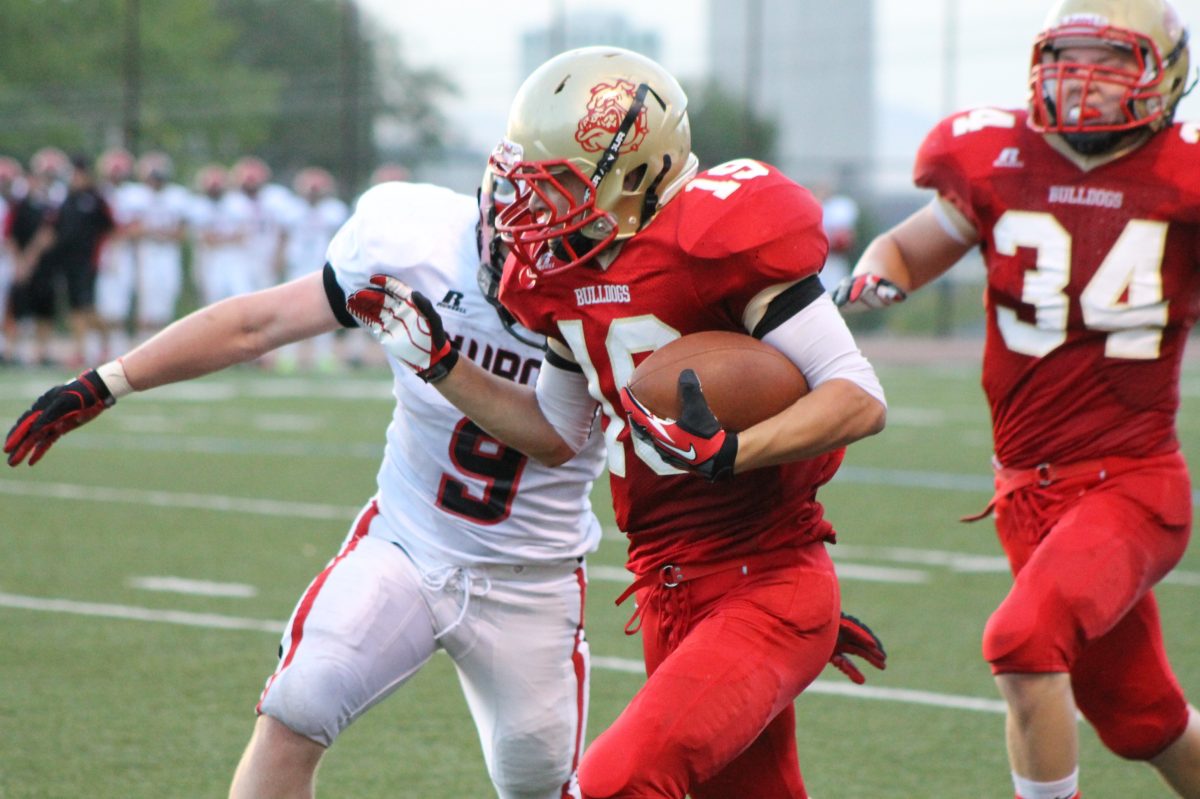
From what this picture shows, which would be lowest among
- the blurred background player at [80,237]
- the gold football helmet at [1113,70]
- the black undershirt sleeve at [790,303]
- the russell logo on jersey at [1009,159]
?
the blurred background player at [80,237]

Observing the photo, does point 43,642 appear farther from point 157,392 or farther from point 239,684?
point 157,392

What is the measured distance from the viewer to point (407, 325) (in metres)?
2.93

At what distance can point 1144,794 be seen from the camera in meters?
4.00

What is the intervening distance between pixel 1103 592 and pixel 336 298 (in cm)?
154

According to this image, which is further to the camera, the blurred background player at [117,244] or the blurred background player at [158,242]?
the blurred background player at [158,242]

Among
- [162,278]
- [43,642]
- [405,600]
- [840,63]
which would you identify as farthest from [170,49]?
[405,600]

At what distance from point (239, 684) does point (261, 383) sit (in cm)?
947

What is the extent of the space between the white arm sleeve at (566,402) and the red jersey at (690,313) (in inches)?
3.4

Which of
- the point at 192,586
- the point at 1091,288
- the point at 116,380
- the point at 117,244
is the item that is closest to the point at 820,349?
the point at 1091,288

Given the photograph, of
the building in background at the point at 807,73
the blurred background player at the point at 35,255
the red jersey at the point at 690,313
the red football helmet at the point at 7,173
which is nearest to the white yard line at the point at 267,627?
the red jersey at the point at 690,313

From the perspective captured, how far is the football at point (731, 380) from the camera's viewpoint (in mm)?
2662

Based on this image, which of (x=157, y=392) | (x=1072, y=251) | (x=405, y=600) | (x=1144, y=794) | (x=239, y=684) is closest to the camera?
(x=405, y=600)

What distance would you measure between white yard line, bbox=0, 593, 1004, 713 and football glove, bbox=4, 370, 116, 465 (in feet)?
7.14

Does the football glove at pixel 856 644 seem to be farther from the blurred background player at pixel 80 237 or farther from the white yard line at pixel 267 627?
the blurred background player at pixel 80 237
